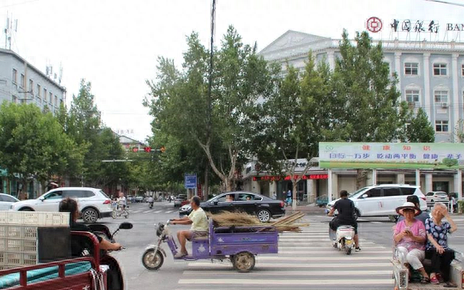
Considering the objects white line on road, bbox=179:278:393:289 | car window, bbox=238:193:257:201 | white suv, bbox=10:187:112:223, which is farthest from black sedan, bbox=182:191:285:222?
white line on road, bbox=179:278:393:289

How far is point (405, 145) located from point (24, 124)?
28.8m

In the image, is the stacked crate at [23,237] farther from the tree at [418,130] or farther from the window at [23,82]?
the window at [23,82]

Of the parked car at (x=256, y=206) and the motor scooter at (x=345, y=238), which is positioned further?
the parked car at (x=256, y=206)

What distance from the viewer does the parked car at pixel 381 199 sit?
24828mm

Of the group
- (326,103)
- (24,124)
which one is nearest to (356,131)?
(326,103)

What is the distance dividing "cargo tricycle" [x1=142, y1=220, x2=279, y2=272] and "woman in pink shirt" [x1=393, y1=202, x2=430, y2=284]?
3409mm

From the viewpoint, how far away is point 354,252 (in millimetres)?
13398

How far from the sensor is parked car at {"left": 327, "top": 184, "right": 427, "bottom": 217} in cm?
2483

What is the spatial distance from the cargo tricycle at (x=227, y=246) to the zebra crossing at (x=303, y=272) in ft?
1.02

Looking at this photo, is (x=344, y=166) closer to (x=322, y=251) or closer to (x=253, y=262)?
(x=322, y=251)

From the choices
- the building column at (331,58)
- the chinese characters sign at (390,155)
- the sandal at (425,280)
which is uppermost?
the building column at (331,58)

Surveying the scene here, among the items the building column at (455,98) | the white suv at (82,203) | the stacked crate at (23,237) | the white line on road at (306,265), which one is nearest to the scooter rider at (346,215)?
the white line on road at (306,265)

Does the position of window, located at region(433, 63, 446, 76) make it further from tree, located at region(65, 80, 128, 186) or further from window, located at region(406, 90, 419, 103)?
tree, located at region(65, 80, 128, 186)

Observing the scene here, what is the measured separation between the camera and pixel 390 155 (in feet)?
118
